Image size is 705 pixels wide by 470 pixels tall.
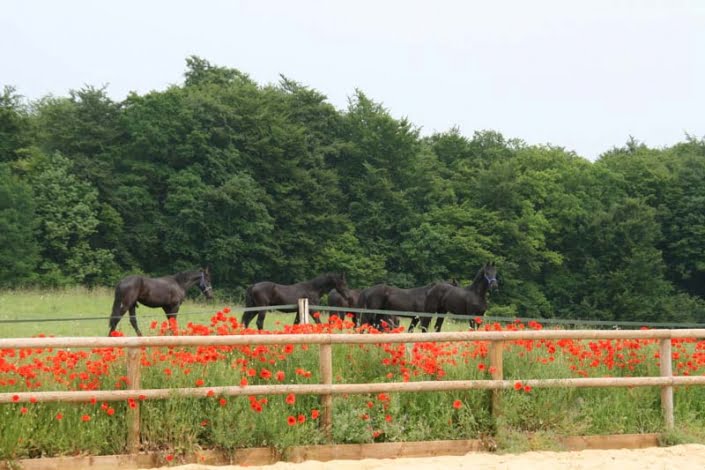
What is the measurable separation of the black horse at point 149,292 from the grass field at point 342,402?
998 cm

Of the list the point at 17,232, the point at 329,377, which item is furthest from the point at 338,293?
the point at 17,232

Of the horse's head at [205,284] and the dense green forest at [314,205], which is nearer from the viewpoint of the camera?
the horse's head at [205,284]

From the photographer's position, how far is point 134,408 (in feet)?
23.3

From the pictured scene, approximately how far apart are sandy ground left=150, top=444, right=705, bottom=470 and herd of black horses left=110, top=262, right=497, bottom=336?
990cm

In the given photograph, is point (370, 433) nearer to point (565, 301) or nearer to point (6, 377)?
point (6, 377)

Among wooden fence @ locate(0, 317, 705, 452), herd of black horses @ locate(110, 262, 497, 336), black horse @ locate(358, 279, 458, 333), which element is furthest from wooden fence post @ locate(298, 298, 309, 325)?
wooden fence @ locate(0, 317, 705, 452)

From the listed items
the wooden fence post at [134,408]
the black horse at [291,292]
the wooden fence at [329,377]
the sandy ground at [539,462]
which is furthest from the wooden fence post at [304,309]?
the wooden fence post at [134,408]

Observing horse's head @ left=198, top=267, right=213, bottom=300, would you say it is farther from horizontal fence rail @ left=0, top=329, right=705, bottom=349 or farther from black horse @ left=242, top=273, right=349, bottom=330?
horizontal fence rail @ left=0, top=329, right=705, bottom=349

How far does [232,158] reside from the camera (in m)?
42.9

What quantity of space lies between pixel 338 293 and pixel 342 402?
1272 cm

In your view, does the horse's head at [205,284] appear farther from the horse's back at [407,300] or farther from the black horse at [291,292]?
the horse's back at [407,300]

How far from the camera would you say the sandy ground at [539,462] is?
23.2 ft

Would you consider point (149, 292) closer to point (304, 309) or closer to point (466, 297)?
point (304, 309)

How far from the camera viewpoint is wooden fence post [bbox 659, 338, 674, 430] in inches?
327
